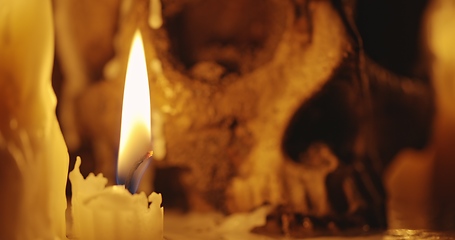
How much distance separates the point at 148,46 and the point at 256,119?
168mm

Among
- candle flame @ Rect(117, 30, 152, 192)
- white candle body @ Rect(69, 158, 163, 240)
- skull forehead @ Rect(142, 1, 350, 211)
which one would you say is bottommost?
white candle body @ Rect(69, 158, 163, 240)

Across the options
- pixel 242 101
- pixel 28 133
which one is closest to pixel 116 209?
pixel 28 133

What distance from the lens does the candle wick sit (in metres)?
0.65

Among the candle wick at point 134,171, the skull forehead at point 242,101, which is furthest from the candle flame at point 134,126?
the skull forehead at point 242,101

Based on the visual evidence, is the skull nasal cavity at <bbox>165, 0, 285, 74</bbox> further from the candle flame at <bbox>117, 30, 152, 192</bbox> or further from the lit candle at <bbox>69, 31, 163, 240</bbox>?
the lit candle at <bbox>69, 31, 163, 240</bbox>

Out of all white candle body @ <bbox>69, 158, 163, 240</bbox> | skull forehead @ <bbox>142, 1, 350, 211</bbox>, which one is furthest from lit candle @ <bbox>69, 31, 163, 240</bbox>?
skull forehead @ <bbox>142, 1, 350, 211</bbox>

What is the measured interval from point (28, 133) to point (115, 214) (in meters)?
0.11

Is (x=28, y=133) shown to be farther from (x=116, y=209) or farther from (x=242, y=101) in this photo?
(x=242, y=101)

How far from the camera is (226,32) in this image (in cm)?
99

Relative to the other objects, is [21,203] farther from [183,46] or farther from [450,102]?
[450,102]

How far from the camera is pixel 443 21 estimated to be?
97 centimetres

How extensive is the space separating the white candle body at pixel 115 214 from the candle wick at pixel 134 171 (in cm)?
3

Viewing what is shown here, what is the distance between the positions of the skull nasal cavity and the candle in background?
32cm

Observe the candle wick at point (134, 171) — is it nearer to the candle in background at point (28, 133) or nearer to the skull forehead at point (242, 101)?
the candle in background at point (28, 133)
